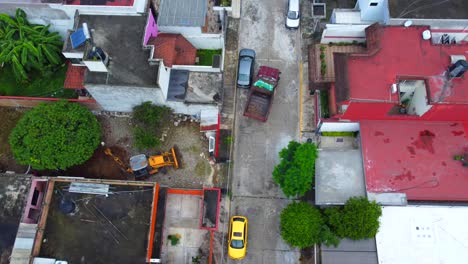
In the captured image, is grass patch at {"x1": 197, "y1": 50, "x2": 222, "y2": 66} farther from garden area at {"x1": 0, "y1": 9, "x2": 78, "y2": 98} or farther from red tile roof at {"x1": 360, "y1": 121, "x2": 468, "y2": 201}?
red tile roof at {"x1": 360, "y1": 121, "x2": 468, "y2": 201}

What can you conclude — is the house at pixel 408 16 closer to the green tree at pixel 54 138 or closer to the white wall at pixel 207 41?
the white wall at pixel 207 41

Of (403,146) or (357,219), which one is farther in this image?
(403,146)

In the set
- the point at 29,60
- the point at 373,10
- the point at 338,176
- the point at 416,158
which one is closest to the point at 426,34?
the point at 373,10

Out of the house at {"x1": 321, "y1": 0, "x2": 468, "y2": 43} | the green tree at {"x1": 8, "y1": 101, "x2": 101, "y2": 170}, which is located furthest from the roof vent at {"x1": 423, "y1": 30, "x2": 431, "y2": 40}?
the green tree at {"x1": 8, "y1": 101, "x2": 101, "y2": 170}

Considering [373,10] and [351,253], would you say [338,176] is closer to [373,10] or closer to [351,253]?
[351,253]

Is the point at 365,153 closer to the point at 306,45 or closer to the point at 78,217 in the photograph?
the point at 306,45
